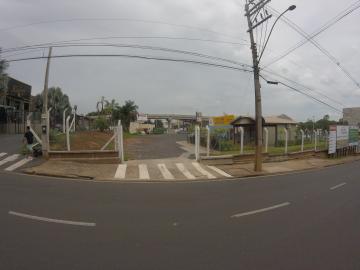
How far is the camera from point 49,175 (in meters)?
14.4

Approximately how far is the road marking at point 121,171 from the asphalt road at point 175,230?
147 inches

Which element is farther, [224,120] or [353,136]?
[224,120]

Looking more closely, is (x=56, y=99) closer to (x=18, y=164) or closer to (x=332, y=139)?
(x=332, y=139)

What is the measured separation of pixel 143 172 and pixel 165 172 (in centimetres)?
108

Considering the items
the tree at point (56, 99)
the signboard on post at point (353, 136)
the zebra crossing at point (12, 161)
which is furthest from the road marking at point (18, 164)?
the tree at point (56, 99)

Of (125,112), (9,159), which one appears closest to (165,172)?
(9,159)

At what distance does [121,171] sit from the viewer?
16234 mm

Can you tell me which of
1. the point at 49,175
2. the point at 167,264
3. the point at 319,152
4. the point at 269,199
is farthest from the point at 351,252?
the point at 319,152

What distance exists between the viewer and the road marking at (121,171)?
15.1 meters

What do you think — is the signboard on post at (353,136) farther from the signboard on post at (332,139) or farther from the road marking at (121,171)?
the road marking at (121,171)

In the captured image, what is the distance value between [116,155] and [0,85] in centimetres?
1781

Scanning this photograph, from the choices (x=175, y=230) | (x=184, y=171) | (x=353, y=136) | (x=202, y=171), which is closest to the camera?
(x=175, y=230)

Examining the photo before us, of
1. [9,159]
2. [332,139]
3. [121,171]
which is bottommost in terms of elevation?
[121,171]

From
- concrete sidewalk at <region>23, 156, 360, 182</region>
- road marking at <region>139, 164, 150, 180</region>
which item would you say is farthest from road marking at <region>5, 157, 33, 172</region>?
road marking at <region>139, 164, 150, 180</region>
